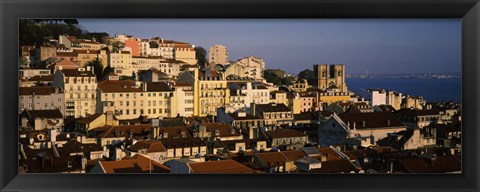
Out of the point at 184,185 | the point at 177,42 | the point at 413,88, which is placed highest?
the point at 177,42

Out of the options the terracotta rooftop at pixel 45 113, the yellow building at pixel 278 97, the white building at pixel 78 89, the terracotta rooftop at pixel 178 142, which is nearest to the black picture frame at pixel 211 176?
the terracotta rooftop at pixel 45 113

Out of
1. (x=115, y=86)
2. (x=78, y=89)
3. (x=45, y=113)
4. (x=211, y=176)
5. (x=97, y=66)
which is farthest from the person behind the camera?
(x=97, y=66)

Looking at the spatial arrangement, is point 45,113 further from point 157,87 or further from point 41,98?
point 157,87

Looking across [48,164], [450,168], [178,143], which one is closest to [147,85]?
[178,143]

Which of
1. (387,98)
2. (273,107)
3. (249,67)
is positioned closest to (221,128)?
(273,107)

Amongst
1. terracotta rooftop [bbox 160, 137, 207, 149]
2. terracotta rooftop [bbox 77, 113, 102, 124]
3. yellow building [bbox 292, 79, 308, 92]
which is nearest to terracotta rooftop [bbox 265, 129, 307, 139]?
yellow building [bbox 292, 79, 308, 92]

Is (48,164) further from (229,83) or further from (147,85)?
(229,83)

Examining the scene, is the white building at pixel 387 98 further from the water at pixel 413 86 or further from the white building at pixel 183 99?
the white building at pixel 183 99
